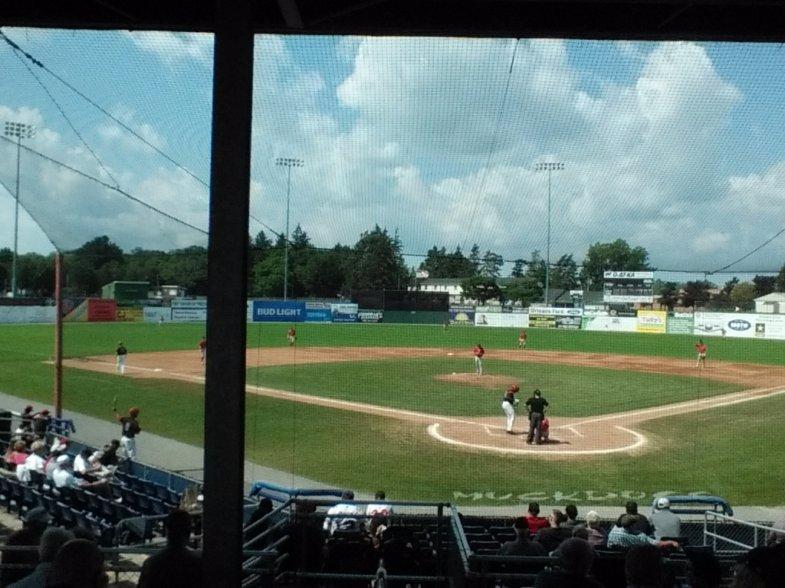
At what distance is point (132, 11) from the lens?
4535 mm

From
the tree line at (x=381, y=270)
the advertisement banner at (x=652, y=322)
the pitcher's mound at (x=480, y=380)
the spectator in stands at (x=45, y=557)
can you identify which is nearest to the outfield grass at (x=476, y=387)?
the pitcher's mound at (x=480, y=380)

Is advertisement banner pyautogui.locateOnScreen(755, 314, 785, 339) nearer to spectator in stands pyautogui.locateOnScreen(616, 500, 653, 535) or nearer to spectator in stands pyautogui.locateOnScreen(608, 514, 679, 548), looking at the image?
spectator in stands pyautogui.locateOnScreen(616, 500, 653, 535)

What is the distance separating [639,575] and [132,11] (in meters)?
4.20

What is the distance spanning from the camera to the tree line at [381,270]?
31.8 feet

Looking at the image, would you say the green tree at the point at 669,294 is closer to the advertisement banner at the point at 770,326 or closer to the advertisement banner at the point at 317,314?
the advertisement banner at the point at 317,314

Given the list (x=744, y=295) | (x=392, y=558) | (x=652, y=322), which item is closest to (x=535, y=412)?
(x=744, y=295)

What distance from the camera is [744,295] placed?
37.0ft

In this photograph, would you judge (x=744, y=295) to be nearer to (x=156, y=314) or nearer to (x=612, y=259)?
(x=612, y=259)

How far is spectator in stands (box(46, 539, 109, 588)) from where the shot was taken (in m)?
2.15

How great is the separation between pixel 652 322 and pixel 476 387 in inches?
205

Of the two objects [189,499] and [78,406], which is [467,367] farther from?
[189,499]

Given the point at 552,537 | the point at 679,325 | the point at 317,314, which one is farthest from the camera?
the point at 679,325

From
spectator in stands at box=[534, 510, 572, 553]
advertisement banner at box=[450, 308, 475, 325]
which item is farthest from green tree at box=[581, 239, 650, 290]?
advertisement banner at box=[450, 308, 475, 325]

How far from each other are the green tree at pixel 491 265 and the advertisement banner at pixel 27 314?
104 feet
